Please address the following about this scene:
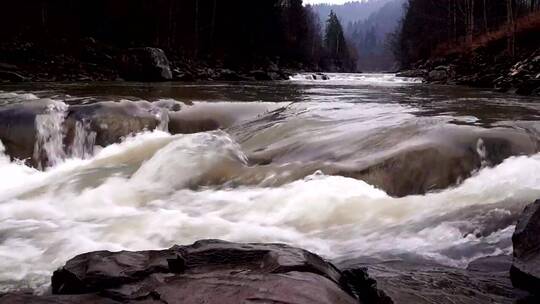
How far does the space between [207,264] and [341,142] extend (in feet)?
13.4

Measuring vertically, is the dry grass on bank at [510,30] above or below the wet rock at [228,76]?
above

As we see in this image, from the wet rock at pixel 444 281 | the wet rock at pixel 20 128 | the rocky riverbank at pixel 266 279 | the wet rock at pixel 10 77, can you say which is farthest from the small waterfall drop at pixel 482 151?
the wet rock at pixel 10 77

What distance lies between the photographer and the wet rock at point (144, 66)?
65.1ft

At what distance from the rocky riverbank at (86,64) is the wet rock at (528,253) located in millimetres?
15795

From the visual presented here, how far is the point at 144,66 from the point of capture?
66.3 ft

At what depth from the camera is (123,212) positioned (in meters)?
5.04

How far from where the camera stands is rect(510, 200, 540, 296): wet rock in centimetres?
264

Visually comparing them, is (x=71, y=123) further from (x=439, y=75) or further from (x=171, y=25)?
(x=171, y=25)

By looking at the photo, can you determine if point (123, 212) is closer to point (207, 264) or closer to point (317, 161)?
point (317, 161)

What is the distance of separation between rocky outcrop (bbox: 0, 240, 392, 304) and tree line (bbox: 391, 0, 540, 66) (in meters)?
25.4

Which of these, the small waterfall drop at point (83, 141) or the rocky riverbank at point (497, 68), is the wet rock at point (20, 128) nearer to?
the small waterfall drop at point (83, 141)

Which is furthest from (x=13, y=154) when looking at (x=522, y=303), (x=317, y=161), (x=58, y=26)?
(x=58, y=26)

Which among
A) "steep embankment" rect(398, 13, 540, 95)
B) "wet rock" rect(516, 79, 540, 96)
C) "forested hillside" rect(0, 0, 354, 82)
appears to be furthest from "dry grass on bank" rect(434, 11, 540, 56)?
"forested hillside" rect(0, 0, 354, 82)

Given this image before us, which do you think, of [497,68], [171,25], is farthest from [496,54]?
[171,25]
